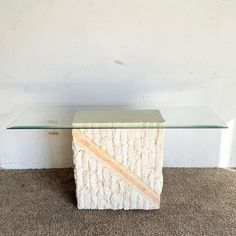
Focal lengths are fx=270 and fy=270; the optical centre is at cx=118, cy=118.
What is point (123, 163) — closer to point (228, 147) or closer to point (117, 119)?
point (117, 119)

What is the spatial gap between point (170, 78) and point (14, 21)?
101 centimetres

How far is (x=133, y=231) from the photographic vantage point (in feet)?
4.36

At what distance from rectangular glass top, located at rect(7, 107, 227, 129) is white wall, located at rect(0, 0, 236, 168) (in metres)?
0.17

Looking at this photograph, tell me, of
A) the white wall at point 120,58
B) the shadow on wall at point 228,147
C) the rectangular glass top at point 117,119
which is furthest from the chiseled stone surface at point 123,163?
the shadow on wall at point 228,147

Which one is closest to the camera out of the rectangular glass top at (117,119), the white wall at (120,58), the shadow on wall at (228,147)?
the rectangular glass top at (117,119)

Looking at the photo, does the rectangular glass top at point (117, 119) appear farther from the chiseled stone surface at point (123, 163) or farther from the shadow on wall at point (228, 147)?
the shadow on wall at point (228, 147)

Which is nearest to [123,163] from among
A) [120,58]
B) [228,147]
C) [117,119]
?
[117,119]

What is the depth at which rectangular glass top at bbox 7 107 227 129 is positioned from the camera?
4.28ft

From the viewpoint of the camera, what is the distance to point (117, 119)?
137 centimetres

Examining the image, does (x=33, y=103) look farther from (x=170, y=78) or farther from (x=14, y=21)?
(x=170, y=78)

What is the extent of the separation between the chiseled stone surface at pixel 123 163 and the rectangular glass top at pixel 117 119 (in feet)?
0.18

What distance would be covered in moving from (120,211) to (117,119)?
515 mm

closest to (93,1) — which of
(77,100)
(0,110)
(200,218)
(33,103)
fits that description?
(77,100)

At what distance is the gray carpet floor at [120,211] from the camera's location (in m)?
1.34
